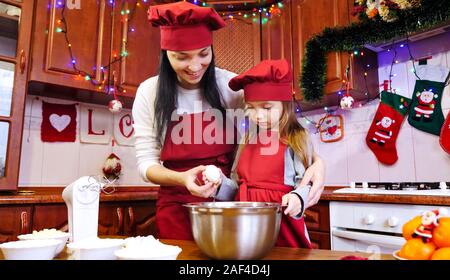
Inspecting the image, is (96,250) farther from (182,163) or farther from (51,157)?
(51,157)

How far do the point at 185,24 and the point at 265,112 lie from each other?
1.16 feet

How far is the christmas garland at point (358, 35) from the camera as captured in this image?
1.60m

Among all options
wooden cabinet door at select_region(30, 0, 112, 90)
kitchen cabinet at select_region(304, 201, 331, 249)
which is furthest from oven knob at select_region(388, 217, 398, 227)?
wooden cabinet door at select_region(30, 0, 112, 90)

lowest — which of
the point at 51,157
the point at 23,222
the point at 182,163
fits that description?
the point at 23,222

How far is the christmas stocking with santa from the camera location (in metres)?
1.86

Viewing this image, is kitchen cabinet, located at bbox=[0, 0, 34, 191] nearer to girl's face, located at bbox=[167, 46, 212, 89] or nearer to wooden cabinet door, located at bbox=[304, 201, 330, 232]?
girl's face, located at bbox=[167, 46, 212, 89]

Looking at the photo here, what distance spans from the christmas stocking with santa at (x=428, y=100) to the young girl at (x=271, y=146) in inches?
45.9

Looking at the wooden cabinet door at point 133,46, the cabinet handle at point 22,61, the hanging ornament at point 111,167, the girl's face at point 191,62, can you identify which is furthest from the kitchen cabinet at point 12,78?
the girl's face at point 191,62

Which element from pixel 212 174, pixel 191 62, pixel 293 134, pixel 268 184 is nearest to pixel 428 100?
pixel 293 134

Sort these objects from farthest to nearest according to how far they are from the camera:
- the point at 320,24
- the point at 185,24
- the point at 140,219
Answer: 1. the point at 320,24
2. the point at 140,219
3. the point at 185,24

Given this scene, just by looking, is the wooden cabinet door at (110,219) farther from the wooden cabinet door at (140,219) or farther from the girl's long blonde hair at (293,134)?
the girl's long blonde hair at (293,134)

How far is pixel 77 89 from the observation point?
6.56 feet

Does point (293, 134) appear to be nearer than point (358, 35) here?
Yes

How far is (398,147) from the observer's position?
2006 mm
